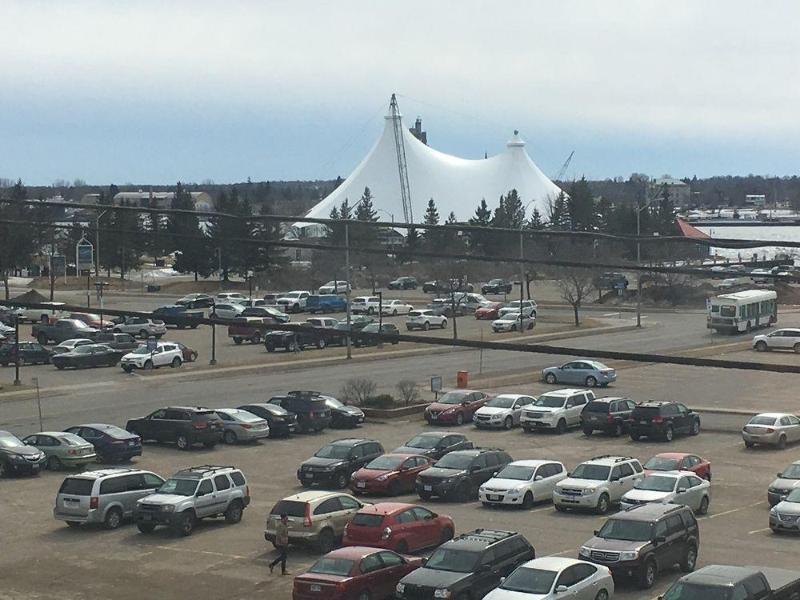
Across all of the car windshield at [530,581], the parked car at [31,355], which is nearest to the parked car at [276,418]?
the parked car at [31,355]

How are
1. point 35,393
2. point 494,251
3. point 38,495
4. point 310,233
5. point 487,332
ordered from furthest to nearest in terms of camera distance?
point 310,233, point 494,251, point 487,332, point 35,393, point 38,495

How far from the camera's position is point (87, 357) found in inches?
1736

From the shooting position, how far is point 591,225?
93375 millimetres

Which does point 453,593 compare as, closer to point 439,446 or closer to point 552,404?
point 439,446

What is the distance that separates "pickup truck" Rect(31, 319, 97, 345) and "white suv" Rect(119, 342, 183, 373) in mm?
8171

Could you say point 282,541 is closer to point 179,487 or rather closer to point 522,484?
point 179,487

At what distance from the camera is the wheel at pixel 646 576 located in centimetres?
1706

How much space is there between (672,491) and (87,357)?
88.9ft

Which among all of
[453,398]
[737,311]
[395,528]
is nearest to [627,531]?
[395,528]

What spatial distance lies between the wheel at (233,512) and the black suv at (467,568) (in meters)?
5.92

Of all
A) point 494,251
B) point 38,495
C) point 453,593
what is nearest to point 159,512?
point 38,495

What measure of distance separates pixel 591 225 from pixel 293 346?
4849 cm

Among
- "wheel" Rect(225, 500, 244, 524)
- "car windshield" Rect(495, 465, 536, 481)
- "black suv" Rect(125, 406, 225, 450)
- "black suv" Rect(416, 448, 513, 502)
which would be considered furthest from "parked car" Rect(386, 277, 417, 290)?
"wheel" Rect(225, 500, 244, 524)

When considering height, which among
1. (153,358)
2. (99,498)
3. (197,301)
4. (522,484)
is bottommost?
(522,484)
